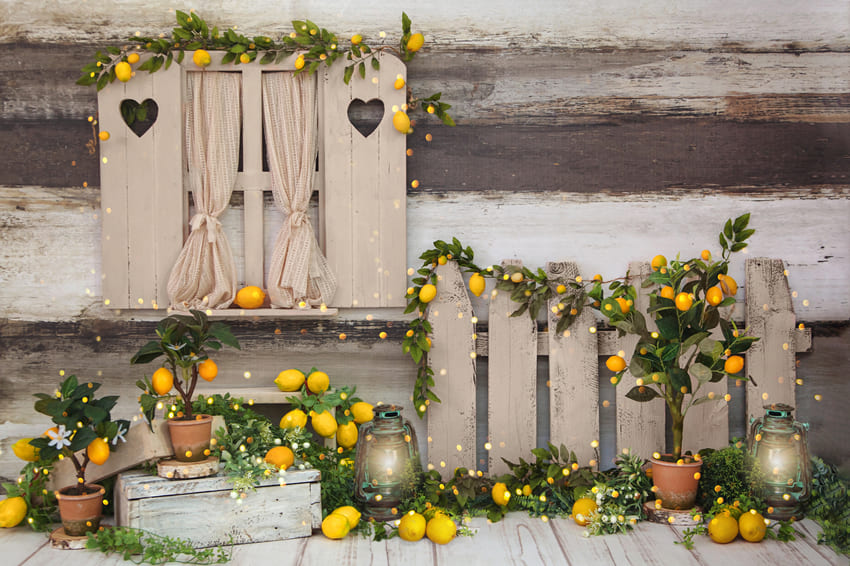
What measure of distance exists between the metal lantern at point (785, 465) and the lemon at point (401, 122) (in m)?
1.25

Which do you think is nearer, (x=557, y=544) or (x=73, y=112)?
(x=557, y=544)

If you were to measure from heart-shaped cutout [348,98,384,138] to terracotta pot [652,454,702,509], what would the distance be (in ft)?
4.05

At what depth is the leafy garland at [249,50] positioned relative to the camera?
195 cm

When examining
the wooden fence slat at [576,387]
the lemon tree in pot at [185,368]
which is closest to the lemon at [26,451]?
the lemon tree in pot at [185,368]

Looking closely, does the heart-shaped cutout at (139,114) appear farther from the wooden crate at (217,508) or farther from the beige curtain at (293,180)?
the wooden crate at (217,508)

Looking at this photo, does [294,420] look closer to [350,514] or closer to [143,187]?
[350,514]

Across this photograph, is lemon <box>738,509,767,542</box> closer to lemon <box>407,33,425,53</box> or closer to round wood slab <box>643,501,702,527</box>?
round wood slab <box>643,501,702,527</box>

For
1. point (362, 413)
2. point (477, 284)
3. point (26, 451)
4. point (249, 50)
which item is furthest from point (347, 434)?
point (249, 50)

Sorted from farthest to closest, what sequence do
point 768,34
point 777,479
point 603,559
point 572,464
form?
point 768,34
point 572,464
point 777,479
point 603,559

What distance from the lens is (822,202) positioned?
2.09 m

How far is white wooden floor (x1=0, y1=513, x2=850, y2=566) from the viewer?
1541 millimetres

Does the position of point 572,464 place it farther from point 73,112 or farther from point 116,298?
point 73,112

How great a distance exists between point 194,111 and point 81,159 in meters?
0.37

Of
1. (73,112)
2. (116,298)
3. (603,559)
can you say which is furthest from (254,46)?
(603,559)
